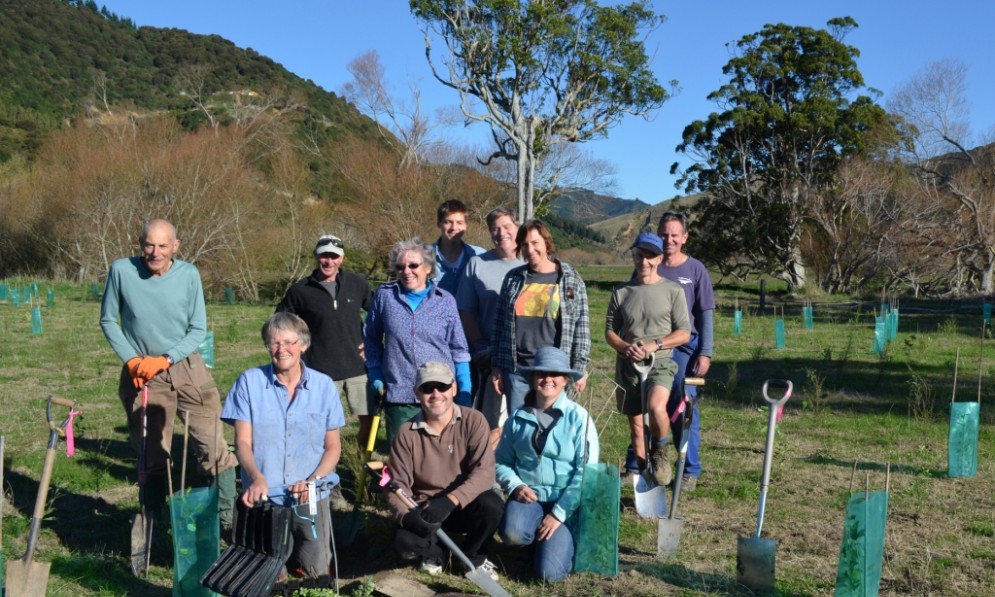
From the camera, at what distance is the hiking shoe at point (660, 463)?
16.8 ft

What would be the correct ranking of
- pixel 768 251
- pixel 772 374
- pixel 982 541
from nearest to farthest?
1. pixel 982 541
2. pixel 772 374
3. pixel 768 251

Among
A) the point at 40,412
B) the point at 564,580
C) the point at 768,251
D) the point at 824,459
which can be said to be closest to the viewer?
the point at 564,580

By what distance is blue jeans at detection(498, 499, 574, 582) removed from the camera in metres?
4.00

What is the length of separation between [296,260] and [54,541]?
20.8 metres

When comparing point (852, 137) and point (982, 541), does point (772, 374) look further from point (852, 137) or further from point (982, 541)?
point (852, 137)

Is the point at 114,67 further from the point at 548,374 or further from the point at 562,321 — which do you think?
the point at 548,374

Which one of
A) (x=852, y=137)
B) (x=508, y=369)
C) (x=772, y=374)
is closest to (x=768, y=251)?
(x=852, y=137)

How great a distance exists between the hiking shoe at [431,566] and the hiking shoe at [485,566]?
0.17 m

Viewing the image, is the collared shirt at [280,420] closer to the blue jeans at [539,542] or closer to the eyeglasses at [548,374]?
the blue jeans at [539,542]

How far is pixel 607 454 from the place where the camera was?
653 centimetres

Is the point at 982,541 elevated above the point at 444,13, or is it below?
below

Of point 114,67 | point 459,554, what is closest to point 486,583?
point 459,554

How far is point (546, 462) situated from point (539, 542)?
369 millimetres

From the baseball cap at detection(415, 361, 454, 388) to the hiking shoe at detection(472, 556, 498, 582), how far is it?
2.71 feet
